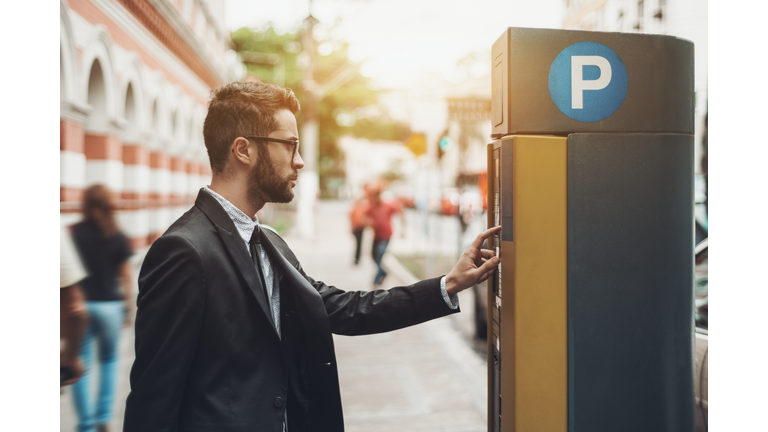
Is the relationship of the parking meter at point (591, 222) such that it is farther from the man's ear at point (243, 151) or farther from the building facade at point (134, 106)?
the building facade at point (134, 106)

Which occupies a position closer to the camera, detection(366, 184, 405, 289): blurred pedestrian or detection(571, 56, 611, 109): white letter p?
detection(571, 56, 611, 109): white letter p

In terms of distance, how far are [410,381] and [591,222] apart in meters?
3.71

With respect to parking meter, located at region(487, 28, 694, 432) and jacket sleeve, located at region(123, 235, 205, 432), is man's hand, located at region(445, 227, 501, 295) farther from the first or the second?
jacket sleeve, located at region(123, 235, 205, 432)

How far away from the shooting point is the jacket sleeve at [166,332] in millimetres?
1494

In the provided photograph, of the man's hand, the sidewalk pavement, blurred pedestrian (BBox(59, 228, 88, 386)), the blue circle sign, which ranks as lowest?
the sidewalk pavement

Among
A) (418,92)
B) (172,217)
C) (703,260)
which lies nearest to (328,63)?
(172,217)

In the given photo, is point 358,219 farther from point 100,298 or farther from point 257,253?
point 257,253

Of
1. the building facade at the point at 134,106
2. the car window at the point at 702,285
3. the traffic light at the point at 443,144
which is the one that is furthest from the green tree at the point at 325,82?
the car window at the point at 702,285

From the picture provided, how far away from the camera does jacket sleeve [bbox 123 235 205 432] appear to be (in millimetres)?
1494

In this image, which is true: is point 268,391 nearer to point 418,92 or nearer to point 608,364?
point 608,364

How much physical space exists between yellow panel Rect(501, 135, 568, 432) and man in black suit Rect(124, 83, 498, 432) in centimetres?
18

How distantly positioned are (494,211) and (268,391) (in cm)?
95

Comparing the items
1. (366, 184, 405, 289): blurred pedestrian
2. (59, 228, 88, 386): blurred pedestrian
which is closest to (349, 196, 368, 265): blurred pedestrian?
(366, 184, 405, 289): blurred pedestrian

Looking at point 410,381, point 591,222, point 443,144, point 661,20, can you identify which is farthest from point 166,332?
point 443,144
